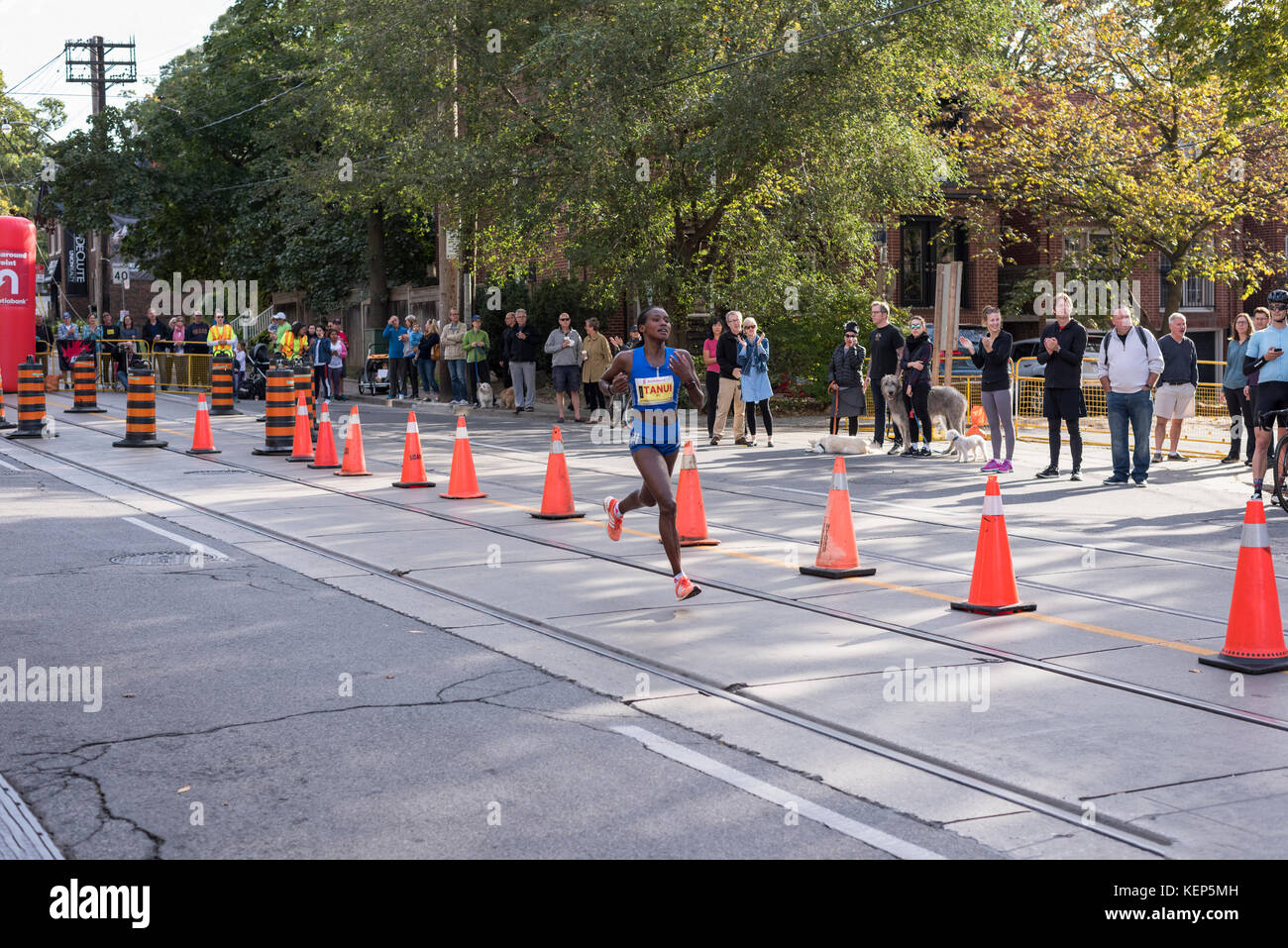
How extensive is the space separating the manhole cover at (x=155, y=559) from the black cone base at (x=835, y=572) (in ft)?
15.2

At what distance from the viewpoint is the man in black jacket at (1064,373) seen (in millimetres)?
16172

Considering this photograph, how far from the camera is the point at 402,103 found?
27.5 metres

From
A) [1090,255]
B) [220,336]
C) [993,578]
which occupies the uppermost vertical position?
[1090,255]

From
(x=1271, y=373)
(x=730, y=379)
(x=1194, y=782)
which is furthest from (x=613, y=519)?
(x=730, y=379)

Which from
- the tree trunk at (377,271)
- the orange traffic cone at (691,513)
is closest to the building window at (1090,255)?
the tree trunk at (377,271)

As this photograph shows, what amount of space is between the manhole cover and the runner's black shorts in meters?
10.4

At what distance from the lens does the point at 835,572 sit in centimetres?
977

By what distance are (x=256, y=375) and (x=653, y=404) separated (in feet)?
76.4

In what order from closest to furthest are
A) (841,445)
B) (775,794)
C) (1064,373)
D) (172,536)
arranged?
(775,794) → (172,536) → (1064,373) → (841,445)

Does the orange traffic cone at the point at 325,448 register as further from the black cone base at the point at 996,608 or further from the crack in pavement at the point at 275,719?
the crack in pavement at the point at 275,719

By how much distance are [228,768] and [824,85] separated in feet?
66.8

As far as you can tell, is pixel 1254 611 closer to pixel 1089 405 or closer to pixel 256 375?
pixel 1089 405

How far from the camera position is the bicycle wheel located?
13250mm

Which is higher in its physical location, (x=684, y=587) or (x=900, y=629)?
(x=684, y=587)
